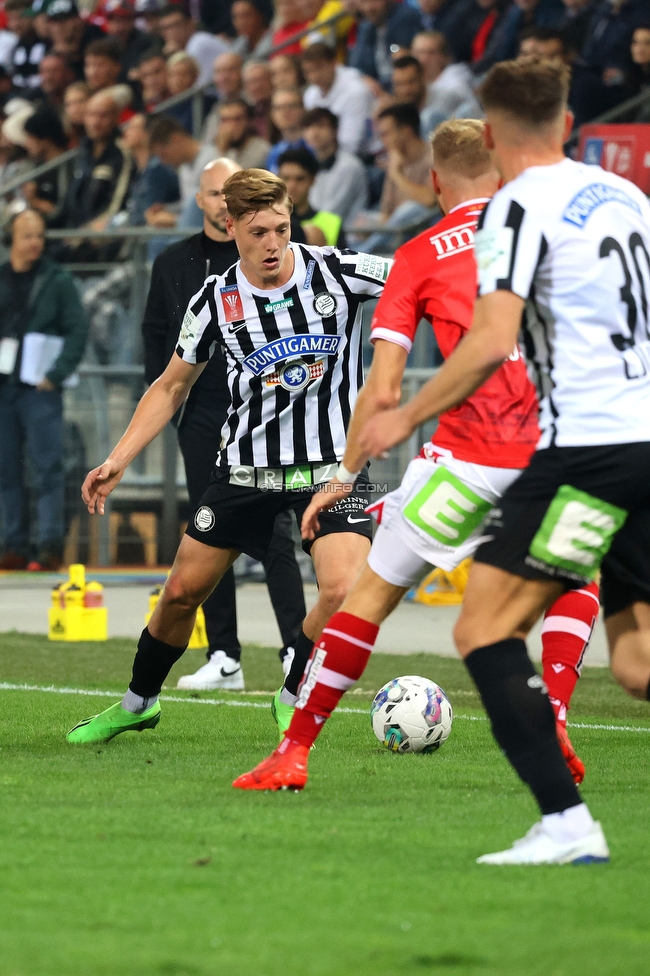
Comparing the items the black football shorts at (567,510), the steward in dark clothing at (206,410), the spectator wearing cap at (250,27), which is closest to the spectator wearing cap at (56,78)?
the spectator wearing cap at (250,27)

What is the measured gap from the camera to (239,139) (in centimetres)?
1505

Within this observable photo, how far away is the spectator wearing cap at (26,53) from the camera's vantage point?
70.0ft

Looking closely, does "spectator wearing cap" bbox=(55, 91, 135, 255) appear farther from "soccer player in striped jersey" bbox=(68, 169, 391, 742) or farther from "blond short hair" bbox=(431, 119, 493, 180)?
"blond short hair" bbox=(431, 119, 493, 180)

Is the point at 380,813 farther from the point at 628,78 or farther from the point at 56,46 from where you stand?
the point at 56,46

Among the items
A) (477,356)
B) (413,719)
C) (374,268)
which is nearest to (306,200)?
(374,268)

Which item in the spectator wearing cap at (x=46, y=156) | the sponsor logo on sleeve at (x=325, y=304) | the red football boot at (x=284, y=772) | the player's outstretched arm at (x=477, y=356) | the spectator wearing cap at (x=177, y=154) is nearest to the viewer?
the player's outstretched arm at (x=477, y=356)

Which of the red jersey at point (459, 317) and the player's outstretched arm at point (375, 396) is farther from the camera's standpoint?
the red jersey at point (459, 317)

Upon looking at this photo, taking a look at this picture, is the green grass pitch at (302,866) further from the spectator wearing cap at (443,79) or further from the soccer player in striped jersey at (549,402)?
the spectator wearing cap at (443,79)

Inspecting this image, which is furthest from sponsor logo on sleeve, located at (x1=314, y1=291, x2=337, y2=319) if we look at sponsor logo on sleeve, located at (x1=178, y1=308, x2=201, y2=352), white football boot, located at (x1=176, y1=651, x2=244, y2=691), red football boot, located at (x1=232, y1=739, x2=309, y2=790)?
white football boot, located at (x1=176, y1=651, x2=244, y2=691)

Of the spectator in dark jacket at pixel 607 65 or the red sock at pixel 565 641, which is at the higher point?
the spectator in dark jacket at pixel 607 65

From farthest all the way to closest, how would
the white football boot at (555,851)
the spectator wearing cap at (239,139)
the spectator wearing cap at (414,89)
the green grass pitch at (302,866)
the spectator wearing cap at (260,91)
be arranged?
the spectator wearing cap at (260,91) → the spectator wearing cap at (239,139) → the spectator wearing cap at (414,89) → the white football boot at (555,851) → the green grass pitch at (302,866)

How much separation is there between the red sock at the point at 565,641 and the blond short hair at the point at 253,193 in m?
1.82

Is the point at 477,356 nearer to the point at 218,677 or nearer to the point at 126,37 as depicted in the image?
the point at 218,677

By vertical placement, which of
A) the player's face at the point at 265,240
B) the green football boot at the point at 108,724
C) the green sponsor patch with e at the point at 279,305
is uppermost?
the player's face at the point at 265,240
